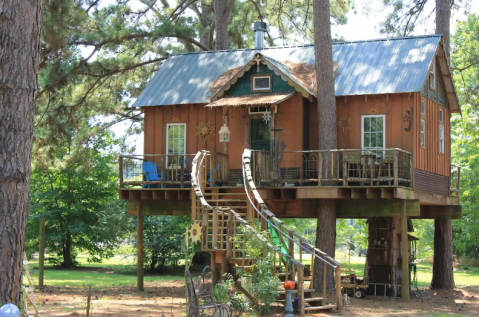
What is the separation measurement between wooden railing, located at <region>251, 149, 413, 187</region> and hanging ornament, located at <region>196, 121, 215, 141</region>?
8.98 ft

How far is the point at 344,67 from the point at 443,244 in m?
7.37

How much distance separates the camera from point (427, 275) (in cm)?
3183

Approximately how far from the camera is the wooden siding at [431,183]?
19.0m

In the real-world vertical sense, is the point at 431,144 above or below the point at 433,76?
below

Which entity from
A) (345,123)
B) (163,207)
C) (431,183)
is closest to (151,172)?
(163,207)

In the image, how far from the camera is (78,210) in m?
31.7

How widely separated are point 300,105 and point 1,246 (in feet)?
41.9

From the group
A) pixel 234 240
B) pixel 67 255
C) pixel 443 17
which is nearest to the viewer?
pixel 234 240

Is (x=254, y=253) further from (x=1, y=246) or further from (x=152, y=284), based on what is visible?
(x=152, y=284)

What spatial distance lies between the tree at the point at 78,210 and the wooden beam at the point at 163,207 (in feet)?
32.8

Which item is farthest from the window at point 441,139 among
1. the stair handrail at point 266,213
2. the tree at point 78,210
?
the tree at point 78,210

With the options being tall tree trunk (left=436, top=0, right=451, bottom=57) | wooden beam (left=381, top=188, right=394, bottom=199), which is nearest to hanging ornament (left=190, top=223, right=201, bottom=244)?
wooden beam (left=381, top=188, right=394, bottom=199)

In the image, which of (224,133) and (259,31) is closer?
(224,133)

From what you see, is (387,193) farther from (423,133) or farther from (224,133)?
(224,133)
